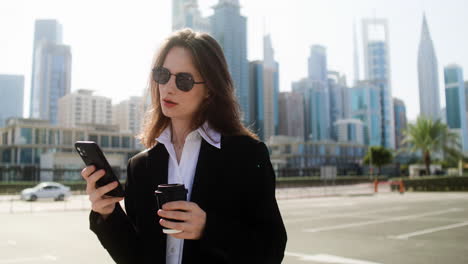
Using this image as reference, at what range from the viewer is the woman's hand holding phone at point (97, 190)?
170 centimetres

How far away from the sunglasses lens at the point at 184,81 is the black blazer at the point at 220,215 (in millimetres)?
283

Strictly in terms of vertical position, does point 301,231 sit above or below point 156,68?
below

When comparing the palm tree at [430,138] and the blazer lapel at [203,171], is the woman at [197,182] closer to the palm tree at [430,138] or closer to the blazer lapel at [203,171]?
the blazer lapel at [203,171]

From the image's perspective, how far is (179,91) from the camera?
1.89 meters

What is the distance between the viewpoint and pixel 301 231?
36.2 ft

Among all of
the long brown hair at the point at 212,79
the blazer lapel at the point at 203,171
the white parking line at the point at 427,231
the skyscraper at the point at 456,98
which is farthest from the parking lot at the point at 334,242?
the skyscraper at the point at 456,98

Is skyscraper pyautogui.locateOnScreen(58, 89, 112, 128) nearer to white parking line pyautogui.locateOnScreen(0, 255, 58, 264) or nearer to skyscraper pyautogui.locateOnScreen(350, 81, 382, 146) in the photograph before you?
skyscraper pyautogui.locateOnScreen(350, 81, 382, 146)

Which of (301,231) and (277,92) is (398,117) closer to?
(277,92)

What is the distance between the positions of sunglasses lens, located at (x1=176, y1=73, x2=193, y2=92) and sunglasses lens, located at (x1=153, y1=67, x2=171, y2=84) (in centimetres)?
6

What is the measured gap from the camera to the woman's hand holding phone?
1697mm

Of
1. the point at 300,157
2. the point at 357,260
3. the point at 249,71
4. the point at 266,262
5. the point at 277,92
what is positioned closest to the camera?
the point at 266,262

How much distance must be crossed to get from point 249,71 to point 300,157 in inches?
2288

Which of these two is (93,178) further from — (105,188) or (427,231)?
(427,231)

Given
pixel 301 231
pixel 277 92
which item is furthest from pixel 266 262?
pixel 277 92
